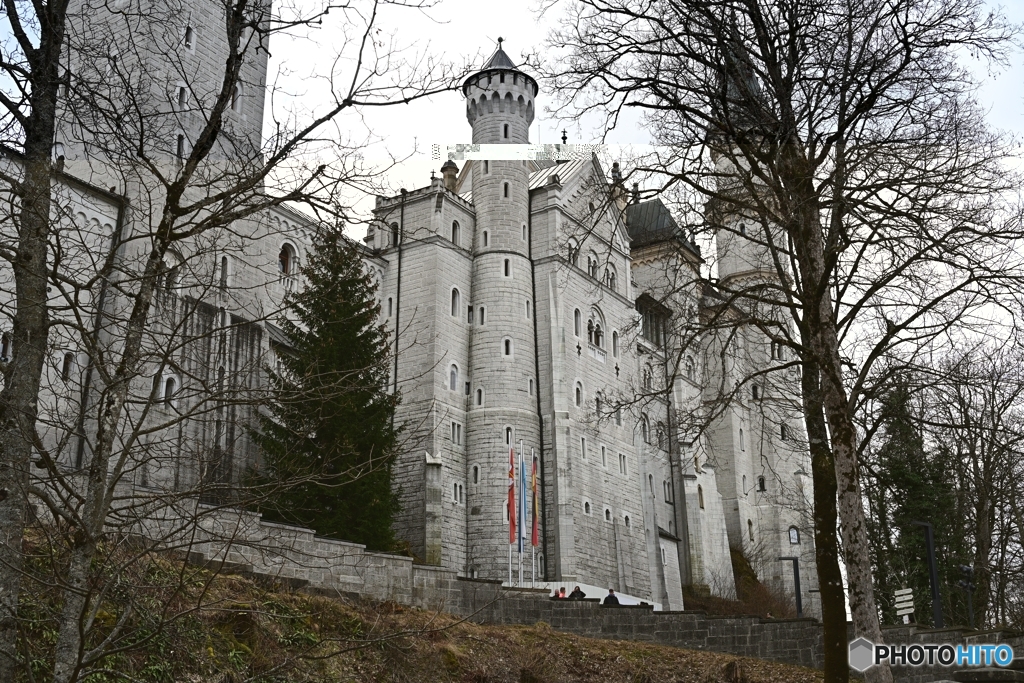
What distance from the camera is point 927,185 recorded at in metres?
10.3

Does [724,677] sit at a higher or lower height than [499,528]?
lower

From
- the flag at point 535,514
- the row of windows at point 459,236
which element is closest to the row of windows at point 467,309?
the row of windows at point 459,236

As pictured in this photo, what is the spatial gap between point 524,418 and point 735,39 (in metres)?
31.8

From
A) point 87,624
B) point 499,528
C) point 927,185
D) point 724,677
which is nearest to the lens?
point 87,624

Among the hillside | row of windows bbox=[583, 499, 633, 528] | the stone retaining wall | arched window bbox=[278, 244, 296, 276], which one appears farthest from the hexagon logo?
arched window bbox=[278, 244, 296, 276]

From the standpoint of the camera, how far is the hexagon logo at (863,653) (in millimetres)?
9812

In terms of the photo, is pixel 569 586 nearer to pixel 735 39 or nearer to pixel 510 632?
pixel 510 632

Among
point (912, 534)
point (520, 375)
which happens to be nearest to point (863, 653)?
point (912, 534)

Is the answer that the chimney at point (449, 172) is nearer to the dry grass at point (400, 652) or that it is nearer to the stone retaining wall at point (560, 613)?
the stone retaining wall at point (560, 613)

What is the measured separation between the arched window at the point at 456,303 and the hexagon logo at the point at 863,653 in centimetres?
3380

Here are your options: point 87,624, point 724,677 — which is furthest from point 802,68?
point 724,677

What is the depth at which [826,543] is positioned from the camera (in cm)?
1065

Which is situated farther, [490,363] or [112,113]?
[490,363]

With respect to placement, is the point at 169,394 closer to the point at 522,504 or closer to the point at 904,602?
the point at 904,602
